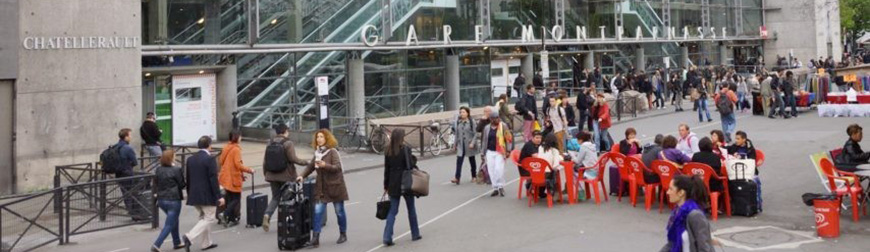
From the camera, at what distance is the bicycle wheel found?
22.2 m

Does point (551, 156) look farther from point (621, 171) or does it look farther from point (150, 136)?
point (150, 136)

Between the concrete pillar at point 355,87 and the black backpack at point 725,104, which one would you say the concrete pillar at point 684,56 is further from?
the black backpack at point 725,104

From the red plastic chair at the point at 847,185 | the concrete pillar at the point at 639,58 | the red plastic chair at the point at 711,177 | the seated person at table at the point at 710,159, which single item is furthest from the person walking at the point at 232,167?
the concrete pillar at the point at 639,58

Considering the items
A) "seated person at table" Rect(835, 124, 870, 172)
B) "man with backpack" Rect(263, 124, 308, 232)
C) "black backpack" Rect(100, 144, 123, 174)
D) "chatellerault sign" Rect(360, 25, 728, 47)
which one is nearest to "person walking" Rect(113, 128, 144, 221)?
"black backpack" Rect(100, 144, 123, 174)

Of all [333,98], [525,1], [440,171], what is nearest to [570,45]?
[525,1]

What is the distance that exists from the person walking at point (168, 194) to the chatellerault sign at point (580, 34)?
17.0 m

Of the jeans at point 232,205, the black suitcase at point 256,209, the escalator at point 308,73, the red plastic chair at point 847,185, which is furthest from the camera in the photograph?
the escalator at point 308,73

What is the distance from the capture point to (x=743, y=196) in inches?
456

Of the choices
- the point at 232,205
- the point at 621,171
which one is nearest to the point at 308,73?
the point at 232,205

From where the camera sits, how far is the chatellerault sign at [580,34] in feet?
92.4

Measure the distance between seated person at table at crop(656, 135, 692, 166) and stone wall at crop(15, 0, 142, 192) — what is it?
12080 mm

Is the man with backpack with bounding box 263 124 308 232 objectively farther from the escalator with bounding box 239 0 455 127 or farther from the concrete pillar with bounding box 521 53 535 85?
the concrete pillar with bounding box 521 53 535 85

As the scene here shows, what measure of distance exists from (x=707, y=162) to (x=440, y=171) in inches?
301

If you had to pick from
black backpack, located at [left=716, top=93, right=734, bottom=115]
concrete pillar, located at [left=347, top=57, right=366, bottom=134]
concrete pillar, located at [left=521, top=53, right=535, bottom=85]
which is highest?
concrete pillar, located at [left=521, top=53, right=535, bottom=85]
